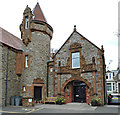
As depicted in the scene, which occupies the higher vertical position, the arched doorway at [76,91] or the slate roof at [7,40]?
the slate roof at [7,40]

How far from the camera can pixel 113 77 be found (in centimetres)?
3225

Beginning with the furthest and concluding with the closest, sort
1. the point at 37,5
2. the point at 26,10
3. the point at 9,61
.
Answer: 1. the point at 37,5
2. the point at 26,10
3. the point at 9,61

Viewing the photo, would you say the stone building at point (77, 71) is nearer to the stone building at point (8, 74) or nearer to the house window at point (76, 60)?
the house window at point (76, 60)

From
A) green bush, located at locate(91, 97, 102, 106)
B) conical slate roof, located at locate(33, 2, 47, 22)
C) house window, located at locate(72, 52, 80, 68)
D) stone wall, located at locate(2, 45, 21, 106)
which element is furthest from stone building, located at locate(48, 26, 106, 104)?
conical slate roof, located at locate(33, 2, 47, 22)

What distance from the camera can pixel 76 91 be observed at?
59.1 ft

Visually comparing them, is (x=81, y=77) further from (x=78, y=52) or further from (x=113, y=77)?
(x=113, y=77)

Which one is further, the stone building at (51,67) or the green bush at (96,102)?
the stone building at (51,67)

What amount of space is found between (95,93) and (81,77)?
230 cm

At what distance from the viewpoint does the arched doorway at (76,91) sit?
17453mm

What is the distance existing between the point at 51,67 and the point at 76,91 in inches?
170

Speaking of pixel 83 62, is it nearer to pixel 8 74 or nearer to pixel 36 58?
pixel 36 58

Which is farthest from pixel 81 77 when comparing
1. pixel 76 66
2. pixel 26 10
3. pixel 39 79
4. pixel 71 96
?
pixel 26 10

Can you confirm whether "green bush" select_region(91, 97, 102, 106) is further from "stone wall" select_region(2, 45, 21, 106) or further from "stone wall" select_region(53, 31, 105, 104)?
"stone wall" select_region(2, 45, 21, 106)

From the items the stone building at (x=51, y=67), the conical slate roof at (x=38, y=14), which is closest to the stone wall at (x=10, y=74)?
the stone building at (x=51, y=67)
